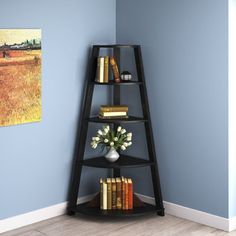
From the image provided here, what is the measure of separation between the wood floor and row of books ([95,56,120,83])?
1027 mm

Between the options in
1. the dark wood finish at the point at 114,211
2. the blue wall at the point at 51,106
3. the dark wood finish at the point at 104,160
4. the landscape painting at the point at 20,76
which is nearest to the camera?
the landscape painting at the point at 20,76

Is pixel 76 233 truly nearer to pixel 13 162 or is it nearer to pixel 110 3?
pixel 13 162

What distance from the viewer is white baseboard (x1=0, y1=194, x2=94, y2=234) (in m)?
3.75

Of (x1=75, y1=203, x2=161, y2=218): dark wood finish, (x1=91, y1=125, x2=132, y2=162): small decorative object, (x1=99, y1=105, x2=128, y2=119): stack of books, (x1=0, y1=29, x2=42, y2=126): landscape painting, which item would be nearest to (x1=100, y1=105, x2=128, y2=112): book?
(x1=99, y1=105, x2=128, y2=119): stack of books

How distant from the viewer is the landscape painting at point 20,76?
3598 millimetres

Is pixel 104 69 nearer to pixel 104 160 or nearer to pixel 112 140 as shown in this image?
pixel 112 140

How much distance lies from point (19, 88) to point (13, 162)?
0.51m

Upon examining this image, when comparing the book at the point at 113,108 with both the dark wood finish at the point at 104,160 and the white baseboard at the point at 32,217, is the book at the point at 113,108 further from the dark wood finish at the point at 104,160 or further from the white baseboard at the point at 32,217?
the white baseboard at the point at 32,217

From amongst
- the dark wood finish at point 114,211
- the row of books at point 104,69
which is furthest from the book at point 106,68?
the dark wood finish at point 114,211

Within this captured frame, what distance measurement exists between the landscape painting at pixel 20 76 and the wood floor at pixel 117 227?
2.48 ft

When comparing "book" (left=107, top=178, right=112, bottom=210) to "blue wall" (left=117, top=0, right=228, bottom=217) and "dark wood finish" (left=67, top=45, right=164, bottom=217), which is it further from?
"blue wall" (left=117, top=0, right=228, bottom=217)

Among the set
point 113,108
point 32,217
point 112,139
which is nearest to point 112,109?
point 113,108

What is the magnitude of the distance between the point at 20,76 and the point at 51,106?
1.17 feet

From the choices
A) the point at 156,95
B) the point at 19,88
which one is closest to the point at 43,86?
the point at 19,88
